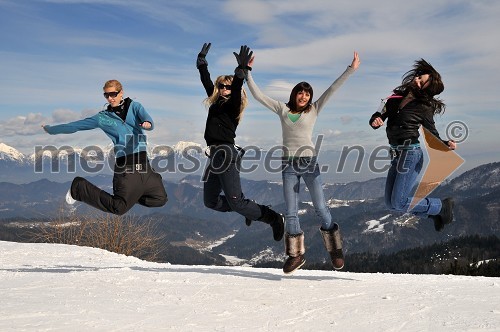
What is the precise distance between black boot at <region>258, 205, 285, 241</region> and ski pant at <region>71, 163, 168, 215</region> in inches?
69.9

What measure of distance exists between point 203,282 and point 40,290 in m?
2.28

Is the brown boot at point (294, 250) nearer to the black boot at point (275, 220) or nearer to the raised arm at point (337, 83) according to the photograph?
the black boot at point (275, 220)

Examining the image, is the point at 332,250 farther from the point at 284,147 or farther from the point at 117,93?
the point at 117,93

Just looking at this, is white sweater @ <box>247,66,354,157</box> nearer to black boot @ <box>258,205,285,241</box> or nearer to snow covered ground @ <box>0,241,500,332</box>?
black boot @ <box>258,205,285,241</box>

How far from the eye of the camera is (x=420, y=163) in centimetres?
696


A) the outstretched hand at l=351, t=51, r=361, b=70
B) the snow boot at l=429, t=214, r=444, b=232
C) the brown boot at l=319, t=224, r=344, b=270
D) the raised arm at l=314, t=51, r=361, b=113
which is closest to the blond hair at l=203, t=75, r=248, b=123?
the raised arm at l=314, t=51, r=361, b=113

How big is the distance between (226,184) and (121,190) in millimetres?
1543

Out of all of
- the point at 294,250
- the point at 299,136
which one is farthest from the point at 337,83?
the point at 294,250

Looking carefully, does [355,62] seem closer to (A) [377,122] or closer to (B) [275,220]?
(A) [377,122]

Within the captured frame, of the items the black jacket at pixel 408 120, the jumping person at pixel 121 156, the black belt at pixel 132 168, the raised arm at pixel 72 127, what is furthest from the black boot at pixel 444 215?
the raised arm at pixel 72 127

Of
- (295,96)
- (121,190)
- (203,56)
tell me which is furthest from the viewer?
(203,56)

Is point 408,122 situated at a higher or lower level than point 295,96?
lower

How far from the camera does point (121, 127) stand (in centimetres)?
697

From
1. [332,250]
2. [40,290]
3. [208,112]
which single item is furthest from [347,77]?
[40,290]
